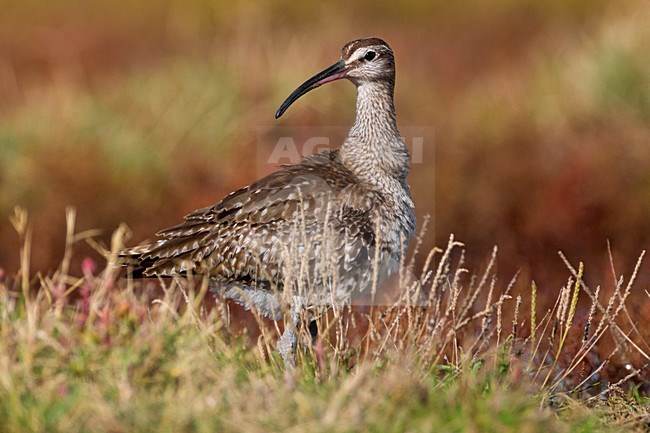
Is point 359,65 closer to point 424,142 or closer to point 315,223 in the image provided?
point 315,223

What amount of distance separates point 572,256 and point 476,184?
1656 mm

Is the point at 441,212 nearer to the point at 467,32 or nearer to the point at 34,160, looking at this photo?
the point at 34,160

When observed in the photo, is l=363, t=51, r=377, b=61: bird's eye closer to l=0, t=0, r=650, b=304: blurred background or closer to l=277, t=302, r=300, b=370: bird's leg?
l=277, t=302, r=300, b=370: bird's leg

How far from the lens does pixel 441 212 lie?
12.4 m

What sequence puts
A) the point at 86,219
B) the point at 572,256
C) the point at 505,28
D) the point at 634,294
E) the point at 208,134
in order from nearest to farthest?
the point at 634,294, the point at 572,256, the point at 86,219, the point at 208,134, the point at 505,28

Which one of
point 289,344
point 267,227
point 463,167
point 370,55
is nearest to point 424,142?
point 463,167

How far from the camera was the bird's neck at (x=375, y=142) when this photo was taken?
24.7ft

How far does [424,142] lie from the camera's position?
13.8 m

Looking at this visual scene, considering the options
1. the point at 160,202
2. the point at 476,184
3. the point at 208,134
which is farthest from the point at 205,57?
the point at 476,184

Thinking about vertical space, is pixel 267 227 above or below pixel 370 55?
below

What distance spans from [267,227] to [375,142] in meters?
1.05

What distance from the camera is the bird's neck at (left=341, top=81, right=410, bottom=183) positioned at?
297 inches

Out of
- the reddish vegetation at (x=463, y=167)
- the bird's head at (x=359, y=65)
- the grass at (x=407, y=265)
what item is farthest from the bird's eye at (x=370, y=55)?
the reddish vegetation at (x=463, y=167)

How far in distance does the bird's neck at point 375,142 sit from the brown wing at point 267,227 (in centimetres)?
14
